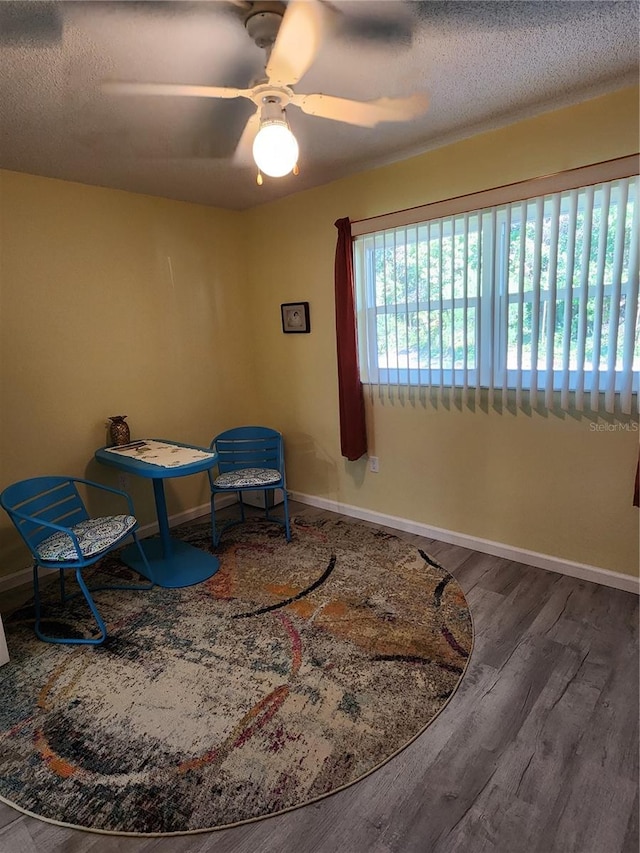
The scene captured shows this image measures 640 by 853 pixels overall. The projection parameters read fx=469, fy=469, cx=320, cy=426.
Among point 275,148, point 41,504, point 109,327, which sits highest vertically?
point 275,148

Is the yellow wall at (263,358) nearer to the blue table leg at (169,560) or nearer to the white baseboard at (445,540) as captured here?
the white baseboard at (445,540)

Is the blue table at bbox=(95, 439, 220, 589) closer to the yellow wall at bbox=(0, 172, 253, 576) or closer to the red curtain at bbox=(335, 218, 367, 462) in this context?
the yellow wall at bbox=(0, 172, 253, 576)

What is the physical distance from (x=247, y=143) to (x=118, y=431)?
2002 mm

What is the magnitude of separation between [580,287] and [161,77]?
6.80 feet

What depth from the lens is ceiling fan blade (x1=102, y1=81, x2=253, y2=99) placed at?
5.29ft

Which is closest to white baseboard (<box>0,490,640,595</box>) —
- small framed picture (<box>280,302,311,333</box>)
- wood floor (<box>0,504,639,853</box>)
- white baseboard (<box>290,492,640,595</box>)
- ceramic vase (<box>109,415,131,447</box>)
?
white baseboard (<box>290,492,640,595</box>)

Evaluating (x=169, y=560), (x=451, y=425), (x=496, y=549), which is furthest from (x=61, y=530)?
(x=496, y=549)

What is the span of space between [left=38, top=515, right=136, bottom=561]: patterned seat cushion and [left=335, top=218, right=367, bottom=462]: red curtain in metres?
1.56

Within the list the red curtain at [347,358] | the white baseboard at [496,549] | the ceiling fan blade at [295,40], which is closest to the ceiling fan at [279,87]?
the ceiling fan blade at [295,40]

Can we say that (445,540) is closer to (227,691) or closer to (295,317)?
(227,691)

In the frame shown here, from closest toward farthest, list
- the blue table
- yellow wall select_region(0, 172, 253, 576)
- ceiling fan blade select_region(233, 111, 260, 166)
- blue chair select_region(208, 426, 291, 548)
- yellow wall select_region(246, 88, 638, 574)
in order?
ceiling fan blade select_region(233, 111, 260, 166) < yellow wall select_region(246, 88, 638, 574) < the blue table < yellow wall select_region(0, 172, 253, 576) < blue chair select_region(208, 426, 291, 548)

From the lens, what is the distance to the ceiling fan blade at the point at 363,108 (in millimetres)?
1728

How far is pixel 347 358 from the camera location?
10.9 feet

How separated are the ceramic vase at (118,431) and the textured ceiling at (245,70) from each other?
5.05ft
